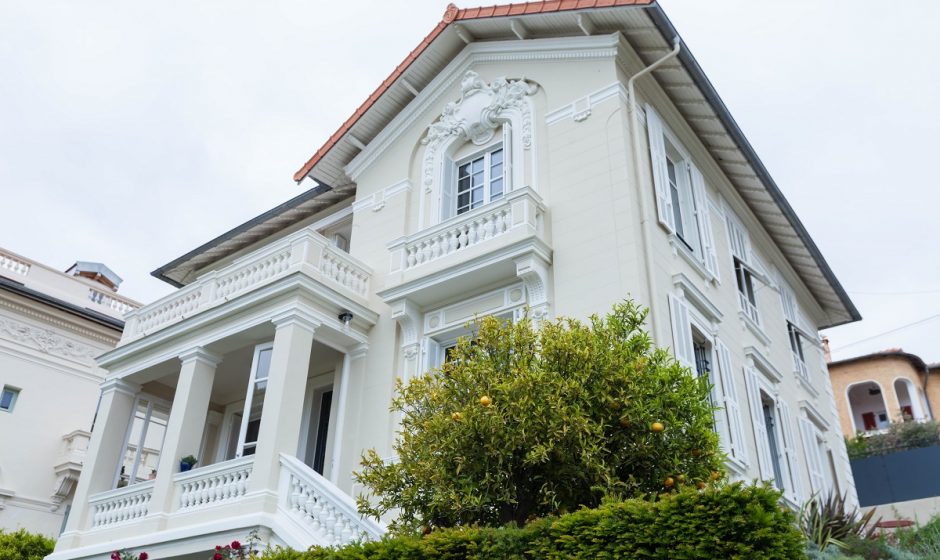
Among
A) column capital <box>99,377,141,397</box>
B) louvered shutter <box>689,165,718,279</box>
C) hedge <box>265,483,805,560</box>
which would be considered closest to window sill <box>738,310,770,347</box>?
louvered shutter <box>689,165,718,279</box>

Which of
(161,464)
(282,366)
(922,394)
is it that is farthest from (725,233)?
(922,394)

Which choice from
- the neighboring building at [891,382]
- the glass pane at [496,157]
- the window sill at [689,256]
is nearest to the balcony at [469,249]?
the glass pane at [496,157]

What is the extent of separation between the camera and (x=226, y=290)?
44.3ft

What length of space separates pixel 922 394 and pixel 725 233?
2763 centimetres

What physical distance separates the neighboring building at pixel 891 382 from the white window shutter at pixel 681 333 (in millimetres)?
28813

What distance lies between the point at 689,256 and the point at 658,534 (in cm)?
744

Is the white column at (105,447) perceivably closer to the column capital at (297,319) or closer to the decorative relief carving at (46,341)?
the column capital at (297,319)

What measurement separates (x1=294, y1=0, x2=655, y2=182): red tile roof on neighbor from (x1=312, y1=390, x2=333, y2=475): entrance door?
15.3ft

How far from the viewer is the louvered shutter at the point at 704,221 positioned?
13.6 metres

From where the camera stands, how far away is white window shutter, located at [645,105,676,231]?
12.0 meters

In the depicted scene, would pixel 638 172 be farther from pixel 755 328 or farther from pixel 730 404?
pixel 755 328

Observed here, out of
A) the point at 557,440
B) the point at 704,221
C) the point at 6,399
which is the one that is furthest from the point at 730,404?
the point at 6,399

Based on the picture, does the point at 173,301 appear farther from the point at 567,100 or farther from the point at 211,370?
the point at 567,100

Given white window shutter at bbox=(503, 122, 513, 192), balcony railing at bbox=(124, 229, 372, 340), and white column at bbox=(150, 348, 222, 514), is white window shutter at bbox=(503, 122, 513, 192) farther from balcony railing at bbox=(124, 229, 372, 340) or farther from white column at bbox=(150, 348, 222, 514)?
white column at bbox=(150, 348, 222, 514)
